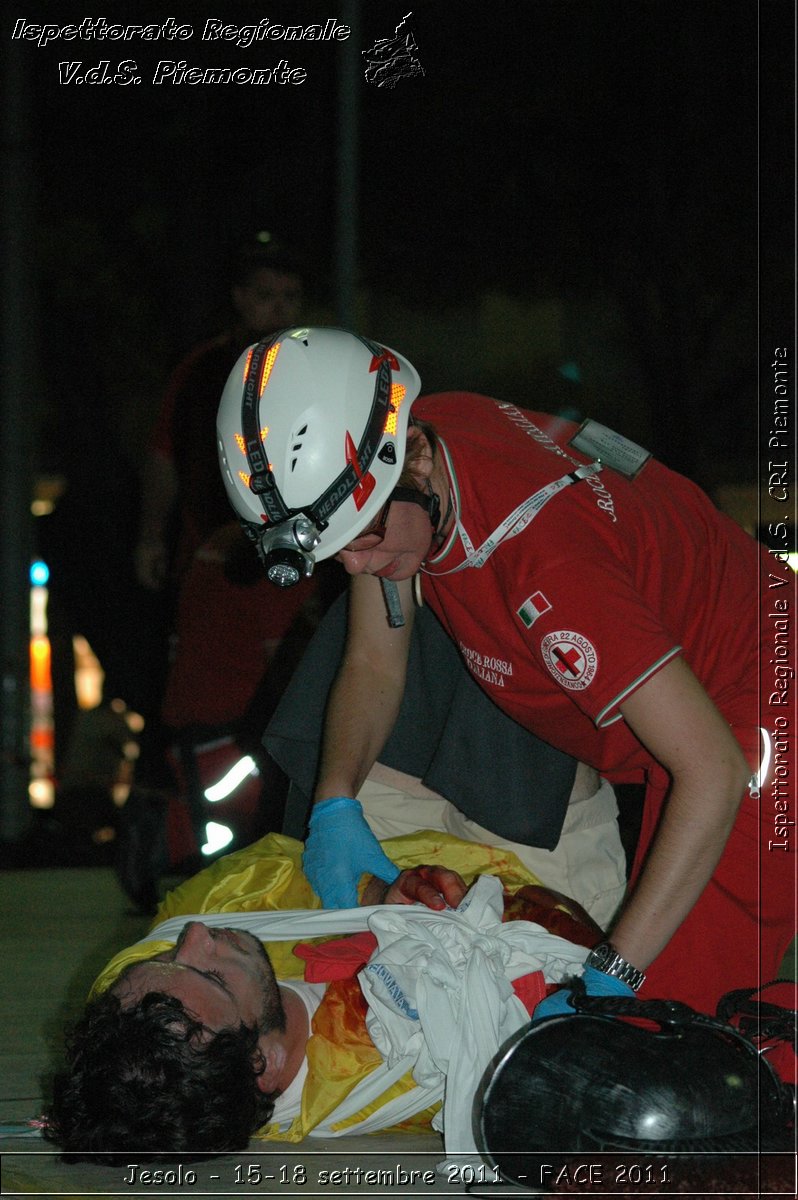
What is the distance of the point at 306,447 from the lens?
242 cm

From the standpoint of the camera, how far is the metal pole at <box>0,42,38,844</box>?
5.83 m

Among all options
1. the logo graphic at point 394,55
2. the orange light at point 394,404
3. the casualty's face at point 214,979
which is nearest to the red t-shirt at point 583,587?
the orange light at point 394,404

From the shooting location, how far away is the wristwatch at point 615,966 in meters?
2.32

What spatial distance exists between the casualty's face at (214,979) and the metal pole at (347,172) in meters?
3.81

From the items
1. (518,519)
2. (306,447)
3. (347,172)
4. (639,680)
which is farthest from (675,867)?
(347,172)

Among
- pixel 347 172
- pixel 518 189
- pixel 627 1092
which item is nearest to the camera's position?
pixel 627 1092

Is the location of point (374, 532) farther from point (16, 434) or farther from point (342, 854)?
point (16, 434)

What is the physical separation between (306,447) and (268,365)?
18 centimetres

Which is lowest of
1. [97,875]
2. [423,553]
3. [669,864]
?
[97,875]

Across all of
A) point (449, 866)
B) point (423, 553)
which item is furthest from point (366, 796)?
point (423, 553)

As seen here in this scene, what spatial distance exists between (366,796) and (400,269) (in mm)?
5562

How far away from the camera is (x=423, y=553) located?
2504 mm

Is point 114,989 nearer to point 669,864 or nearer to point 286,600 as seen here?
point 669,864

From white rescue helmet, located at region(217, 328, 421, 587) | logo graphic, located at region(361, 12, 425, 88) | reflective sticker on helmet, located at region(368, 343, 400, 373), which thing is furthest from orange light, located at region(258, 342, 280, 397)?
logo graphic, located at region(361, 12, 425, 88)
